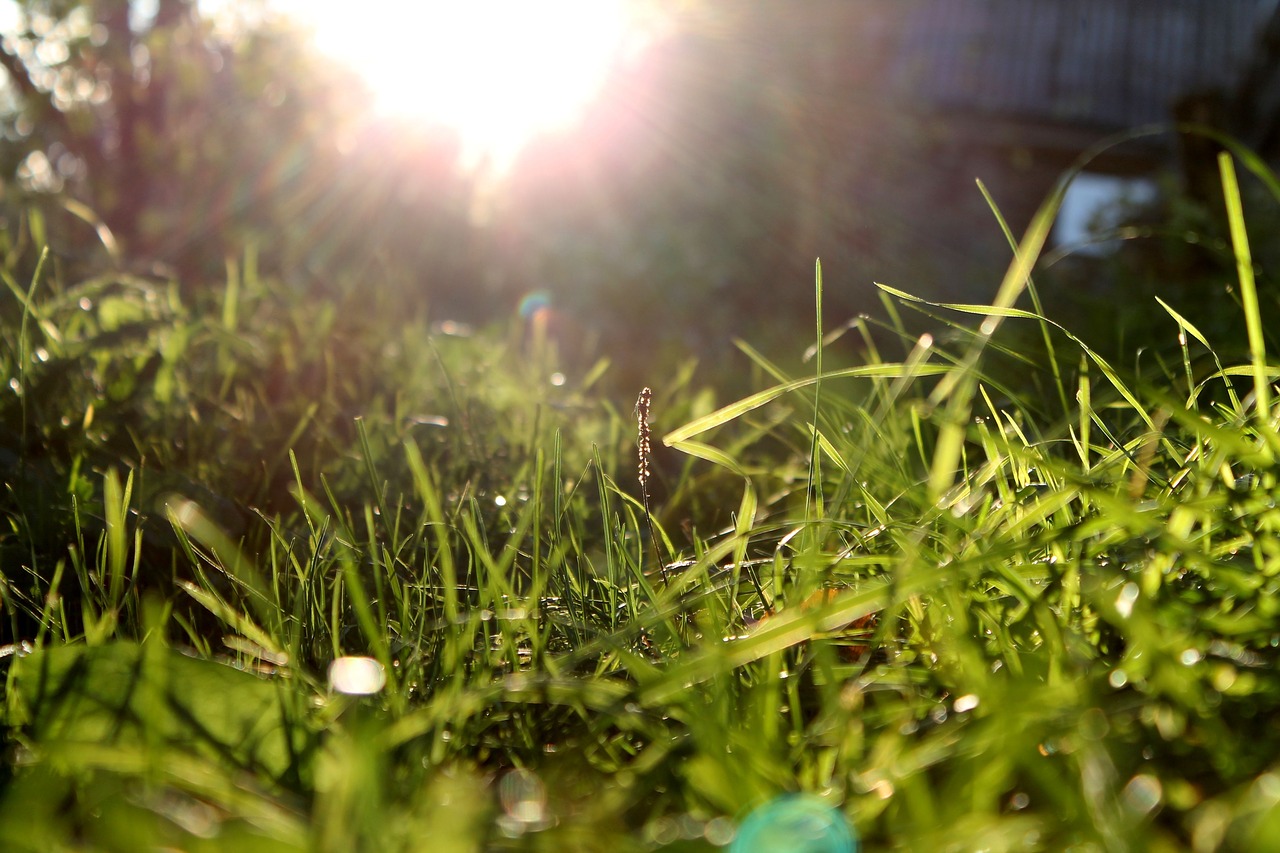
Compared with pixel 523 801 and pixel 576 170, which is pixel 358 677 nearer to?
pixel 523 801

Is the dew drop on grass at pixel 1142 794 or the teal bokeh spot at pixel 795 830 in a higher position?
the dew drop on grass at pixel 1142 794

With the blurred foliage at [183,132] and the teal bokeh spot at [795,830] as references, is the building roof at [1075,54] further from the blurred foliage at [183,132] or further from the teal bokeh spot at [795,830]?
the teal bokeh spot at [795,830]

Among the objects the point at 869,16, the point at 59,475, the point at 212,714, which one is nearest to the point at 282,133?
the point at 59,475

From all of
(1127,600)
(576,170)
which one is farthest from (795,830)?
(576,170)

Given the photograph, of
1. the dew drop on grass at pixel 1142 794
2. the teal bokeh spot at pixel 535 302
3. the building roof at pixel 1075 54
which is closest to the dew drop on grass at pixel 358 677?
the dew drop on grass at pixel 1142 794

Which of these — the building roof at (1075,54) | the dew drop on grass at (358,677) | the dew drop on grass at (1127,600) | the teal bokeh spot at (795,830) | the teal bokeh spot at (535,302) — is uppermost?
the building roof at (1075,54)
